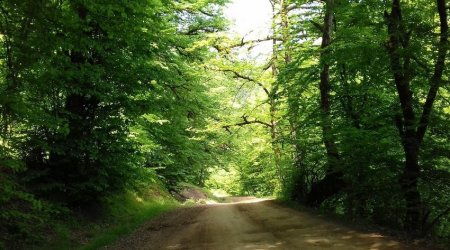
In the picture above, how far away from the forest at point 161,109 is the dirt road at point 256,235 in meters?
1.82

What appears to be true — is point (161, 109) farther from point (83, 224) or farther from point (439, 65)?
point (439, 65)

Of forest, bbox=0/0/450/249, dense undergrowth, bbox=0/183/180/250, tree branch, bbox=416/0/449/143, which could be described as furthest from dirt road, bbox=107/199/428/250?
tree branch, bbox=416/0/449/143

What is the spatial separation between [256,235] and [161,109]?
22.6 feet

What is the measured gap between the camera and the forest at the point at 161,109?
28.1 ft

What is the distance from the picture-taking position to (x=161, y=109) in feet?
49.8

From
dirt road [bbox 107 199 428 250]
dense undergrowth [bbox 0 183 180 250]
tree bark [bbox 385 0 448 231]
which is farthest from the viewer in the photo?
tree bark [bbox 385 0 448 231]

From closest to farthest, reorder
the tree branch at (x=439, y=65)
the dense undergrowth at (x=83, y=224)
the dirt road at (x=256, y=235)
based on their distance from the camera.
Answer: the dirt road at (x=256, y=235) < the tree branch at (x=439, y=65) < the dense undergrowth at (x=83, y=224)

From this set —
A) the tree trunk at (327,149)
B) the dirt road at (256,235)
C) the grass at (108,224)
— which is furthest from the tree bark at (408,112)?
the grass at (108,224)

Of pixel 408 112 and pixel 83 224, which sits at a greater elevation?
pixel 408 112

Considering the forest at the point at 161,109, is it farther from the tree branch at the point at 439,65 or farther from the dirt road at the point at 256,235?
the dirt road at the point at 256,235

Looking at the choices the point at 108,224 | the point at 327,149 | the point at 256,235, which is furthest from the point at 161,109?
the point at 256,235

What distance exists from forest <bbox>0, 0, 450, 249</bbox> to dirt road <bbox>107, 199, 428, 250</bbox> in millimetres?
1821

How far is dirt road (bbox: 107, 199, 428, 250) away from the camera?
27.9 ft

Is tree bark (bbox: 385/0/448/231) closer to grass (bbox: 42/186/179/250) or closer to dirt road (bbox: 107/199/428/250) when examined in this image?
dirt road (bbox: 107/199/428/250)
